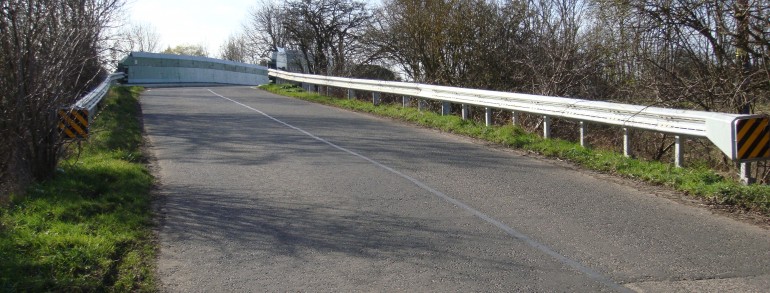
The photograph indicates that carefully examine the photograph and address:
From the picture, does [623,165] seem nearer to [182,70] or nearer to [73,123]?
[73,123]

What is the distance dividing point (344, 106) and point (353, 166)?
38.5ft

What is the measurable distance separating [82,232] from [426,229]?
3.23 m

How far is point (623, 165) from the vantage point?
10.2 metres

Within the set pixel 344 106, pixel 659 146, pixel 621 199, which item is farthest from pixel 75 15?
pixel 344 106

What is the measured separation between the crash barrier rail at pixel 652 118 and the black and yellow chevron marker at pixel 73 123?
7.95m

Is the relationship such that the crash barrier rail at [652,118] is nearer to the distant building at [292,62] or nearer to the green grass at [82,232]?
the green grass at [82,232]

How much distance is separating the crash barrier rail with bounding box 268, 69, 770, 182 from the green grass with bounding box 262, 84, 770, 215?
345 millimetres

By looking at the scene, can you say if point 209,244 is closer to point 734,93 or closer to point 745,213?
point 745,213

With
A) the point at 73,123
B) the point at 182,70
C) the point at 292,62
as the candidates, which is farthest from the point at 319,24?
the point at 73,123

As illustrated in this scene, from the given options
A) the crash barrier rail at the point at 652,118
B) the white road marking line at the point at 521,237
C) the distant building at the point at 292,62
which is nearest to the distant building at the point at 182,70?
the distant building at the point at 292,62

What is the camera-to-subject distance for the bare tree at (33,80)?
7.89 meters

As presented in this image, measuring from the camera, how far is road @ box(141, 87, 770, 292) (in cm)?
543

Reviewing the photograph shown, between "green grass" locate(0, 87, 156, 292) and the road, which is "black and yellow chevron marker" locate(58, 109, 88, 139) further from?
the road

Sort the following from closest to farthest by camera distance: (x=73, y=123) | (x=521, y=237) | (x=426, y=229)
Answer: (x=521, y=237) → (x=426, y=229) → (x=73, y=123)
